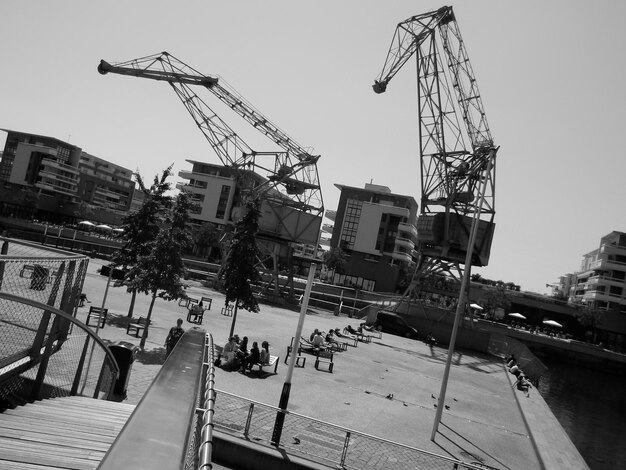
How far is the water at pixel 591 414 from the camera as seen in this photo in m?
19.9

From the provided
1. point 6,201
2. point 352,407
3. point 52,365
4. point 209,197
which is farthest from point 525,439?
point 6,201

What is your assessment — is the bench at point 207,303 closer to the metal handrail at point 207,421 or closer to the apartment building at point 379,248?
the metal handrail at point 207,421

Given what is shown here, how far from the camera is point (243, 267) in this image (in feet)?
68.7

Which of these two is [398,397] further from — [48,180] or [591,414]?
[48,180]

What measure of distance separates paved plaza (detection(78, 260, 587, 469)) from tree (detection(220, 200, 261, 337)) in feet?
6.78

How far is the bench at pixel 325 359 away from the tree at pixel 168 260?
230 inches


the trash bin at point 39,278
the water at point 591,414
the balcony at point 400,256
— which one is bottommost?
the water at point 591,414

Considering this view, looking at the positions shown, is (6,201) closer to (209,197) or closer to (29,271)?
(209,197)

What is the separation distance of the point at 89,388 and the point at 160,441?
30.3ft

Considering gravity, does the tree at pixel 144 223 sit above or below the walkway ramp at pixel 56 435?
above

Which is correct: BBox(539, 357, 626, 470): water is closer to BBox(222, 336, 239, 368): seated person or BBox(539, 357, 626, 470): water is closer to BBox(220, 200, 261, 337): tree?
BBox(222, 336, 239, 368): seated person

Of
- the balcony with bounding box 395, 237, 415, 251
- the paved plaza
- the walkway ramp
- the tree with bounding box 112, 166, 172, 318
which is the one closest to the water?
the paved plaza

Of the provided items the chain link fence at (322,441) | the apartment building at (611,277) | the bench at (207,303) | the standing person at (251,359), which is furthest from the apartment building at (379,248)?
the chain link fence at (322,441)

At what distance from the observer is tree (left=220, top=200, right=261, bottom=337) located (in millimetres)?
20781
